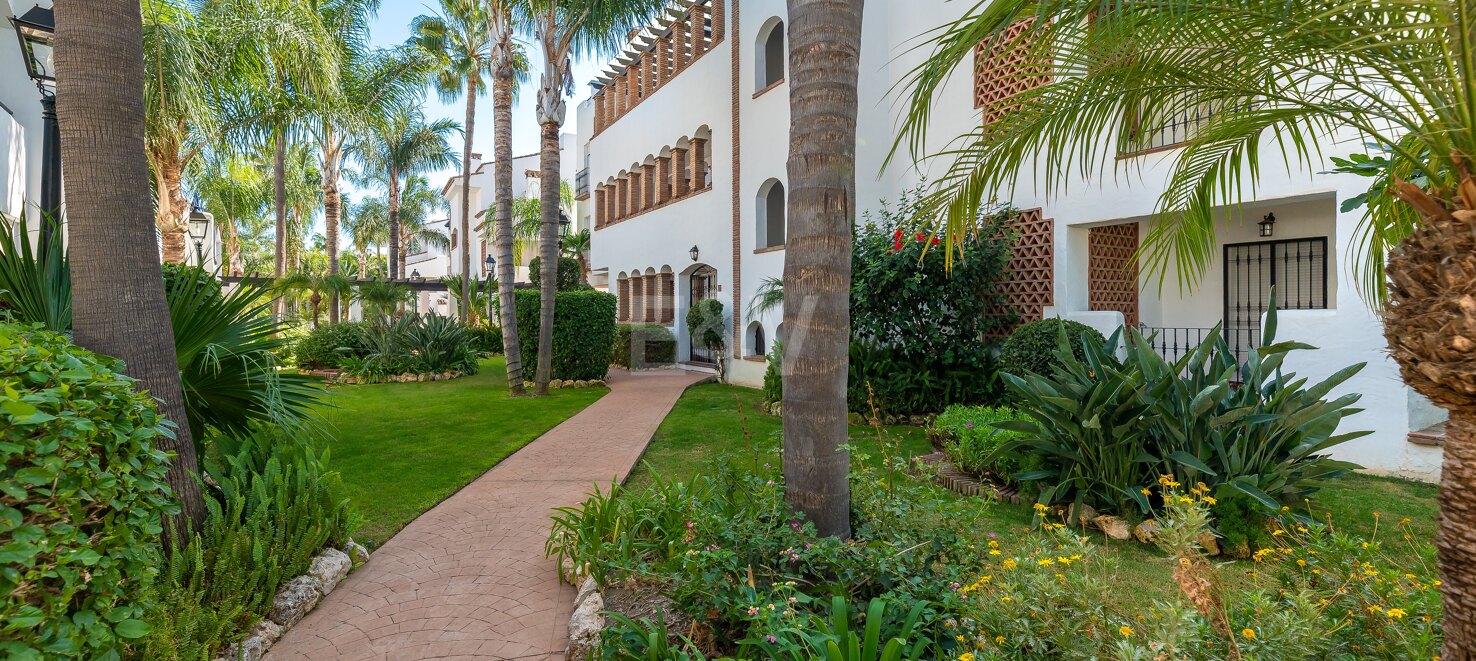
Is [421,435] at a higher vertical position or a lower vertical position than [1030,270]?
lower

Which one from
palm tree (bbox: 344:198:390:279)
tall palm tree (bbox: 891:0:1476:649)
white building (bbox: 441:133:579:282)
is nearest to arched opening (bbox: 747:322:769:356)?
tall palm tree (bbox: 891:0:1476:649)

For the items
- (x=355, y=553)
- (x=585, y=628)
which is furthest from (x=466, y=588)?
(x=585, y=628)

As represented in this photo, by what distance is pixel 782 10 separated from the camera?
1333cm

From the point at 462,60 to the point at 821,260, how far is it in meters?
21.8

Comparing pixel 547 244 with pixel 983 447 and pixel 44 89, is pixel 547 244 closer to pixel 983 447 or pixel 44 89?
pixel 44 89

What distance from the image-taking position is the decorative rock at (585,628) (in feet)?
10.4

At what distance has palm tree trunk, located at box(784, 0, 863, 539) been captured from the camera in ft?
10.5

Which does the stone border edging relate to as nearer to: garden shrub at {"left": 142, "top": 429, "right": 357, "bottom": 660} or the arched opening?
garden shrub at {"left": 142, "top": 429, "right": 357, "bottom": 660}

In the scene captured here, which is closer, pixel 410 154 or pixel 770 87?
pixel 770 87

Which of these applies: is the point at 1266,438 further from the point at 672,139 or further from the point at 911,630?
the point at 672,139

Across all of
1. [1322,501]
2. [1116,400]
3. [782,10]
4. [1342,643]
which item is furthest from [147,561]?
[782,10]

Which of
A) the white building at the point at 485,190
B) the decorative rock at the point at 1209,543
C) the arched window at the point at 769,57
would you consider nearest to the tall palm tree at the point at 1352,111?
the decorative rock at the point at 1209,543

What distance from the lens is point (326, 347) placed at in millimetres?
16609

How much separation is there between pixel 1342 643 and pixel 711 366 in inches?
601
